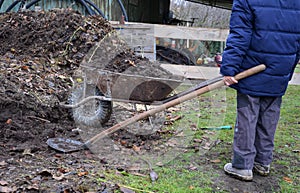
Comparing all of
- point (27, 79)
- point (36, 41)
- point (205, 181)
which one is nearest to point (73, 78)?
point (27, 79)

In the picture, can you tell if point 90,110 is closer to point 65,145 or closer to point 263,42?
point 65,145

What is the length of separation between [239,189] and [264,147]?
1.60 ft

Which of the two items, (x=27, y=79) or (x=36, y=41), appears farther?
(x=36, y=41)

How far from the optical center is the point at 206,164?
10.2 feet

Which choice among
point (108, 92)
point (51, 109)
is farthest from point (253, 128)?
point (51, 109)

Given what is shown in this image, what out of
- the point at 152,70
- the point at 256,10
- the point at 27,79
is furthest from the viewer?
the point at 27,79

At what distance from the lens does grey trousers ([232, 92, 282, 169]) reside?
274 centimetres

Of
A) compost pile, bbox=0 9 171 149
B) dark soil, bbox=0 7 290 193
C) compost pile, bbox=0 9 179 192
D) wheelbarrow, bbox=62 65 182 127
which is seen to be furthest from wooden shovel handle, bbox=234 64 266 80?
compost pile, bbox=0 9 179 192

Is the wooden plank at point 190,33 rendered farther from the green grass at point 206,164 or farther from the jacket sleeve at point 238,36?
the jacket sleeve at point 238,36

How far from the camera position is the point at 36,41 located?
5.45 meters

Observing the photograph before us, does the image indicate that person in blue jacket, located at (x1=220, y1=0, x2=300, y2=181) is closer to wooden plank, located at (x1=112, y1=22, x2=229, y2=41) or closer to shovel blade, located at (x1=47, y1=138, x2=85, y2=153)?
shovel blade, located at (x1=47, y1=138, x2=85, y2=153)

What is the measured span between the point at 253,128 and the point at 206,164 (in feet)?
1.96

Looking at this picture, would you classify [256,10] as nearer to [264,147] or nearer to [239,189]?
[264,147]

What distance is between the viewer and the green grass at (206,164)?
101 inches
